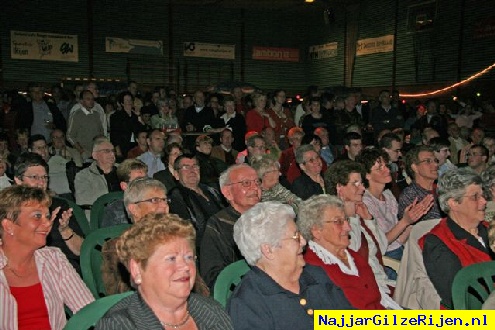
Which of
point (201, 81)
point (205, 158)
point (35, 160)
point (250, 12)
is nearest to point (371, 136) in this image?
point (205, 158)

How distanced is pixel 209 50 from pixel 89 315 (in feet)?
57.9

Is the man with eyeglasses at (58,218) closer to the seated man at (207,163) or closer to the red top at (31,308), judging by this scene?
the red top at (31,308)

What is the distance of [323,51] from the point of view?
2036 cm

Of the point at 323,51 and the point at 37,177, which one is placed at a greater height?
the point at 323,51

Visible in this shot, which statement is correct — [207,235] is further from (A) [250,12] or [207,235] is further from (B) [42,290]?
(A) [250,12]

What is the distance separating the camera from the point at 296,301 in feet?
7.79

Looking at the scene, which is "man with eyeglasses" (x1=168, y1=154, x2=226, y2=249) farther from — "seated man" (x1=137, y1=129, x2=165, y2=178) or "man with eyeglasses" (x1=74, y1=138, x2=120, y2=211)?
"seated man" (x1=137, y1=129, x2=165, y2=178)

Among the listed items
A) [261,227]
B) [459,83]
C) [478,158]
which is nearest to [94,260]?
[261,227]

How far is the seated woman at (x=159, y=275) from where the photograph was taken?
194cm

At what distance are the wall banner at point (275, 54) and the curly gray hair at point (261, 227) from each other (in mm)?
17919

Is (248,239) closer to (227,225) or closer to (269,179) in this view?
(227,225)

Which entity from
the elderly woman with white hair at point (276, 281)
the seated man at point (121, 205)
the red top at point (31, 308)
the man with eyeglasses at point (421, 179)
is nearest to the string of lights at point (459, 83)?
the man with eyeglasses at point (421, 179)

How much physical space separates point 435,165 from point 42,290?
3.28m

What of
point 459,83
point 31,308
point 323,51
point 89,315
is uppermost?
point 323,51
